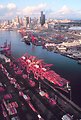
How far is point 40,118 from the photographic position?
9.58 metres

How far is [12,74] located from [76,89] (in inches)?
194

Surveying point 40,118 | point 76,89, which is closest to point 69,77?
point 76,89

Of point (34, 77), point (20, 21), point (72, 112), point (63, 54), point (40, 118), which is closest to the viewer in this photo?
point (40, 118)

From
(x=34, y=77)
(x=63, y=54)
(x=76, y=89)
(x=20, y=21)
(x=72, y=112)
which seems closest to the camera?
(x=72, y=112)

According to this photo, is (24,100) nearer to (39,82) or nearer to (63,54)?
(39,82)

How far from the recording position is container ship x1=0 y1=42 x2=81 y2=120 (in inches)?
394

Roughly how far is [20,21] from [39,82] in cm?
6018

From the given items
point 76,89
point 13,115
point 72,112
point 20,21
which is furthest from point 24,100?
point 20,21

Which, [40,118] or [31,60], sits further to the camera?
[31,60]

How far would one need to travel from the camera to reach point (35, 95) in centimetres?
1198

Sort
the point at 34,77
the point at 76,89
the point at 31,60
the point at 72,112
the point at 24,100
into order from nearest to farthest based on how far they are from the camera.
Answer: the point at 72,112, the point at 24,100, the point at 76,89, the point at 34,77, the point at 31,60

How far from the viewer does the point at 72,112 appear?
1022 centimetres

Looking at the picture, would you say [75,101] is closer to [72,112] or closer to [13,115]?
[72,112]

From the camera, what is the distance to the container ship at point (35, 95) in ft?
32.9
